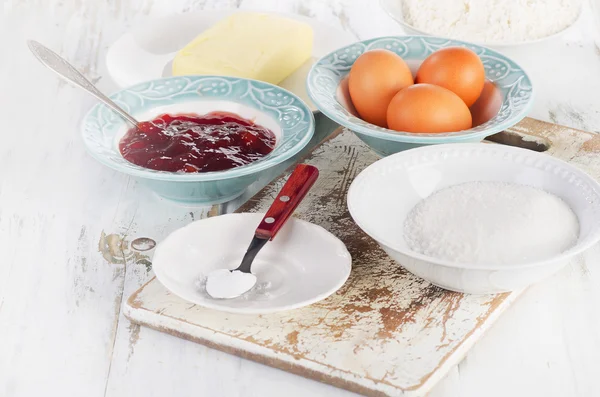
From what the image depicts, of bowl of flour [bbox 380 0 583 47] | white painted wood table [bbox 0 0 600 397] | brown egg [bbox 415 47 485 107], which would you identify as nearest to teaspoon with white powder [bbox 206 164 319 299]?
white painted wood table [bbox 0 0 600 397]

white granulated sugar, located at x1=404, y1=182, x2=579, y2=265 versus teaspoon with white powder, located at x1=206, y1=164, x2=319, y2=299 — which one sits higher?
white granulated sugar, located at x1=404, y1=182, x2=579, y2=265

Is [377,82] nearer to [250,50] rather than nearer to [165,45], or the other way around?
[250,50]

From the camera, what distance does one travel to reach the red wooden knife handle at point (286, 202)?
4.42ft

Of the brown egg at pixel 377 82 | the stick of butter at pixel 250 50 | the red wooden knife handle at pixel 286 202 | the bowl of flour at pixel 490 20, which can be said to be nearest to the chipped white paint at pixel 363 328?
the red wooden knife handle at pixel 286 202

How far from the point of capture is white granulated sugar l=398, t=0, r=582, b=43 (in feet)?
6.80

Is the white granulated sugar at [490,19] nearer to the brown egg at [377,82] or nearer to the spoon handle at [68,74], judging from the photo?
the brown egg at [377,82]

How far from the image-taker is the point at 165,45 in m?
2.21

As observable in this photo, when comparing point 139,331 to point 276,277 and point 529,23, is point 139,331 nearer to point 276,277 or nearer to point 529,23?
point 276,277

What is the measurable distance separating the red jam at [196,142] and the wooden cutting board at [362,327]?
0.27 meters

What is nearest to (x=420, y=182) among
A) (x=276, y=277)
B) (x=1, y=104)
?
(x=276, y=277)

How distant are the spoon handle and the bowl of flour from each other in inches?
32.8

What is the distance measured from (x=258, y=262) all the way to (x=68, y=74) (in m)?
0.65

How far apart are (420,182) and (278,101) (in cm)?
41

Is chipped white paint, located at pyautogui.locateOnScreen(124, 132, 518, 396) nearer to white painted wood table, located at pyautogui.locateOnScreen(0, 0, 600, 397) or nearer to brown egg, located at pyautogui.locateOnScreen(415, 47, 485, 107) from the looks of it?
white painted wood table, located at pyautogui.locateOnScreen(0, 0, 600, 397)
